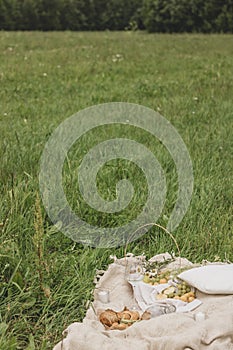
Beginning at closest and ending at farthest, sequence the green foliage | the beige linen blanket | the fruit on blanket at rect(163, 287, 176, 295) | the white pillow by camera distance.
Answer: the beige linen blanket, the white pillow, the fruit on blanket at rect(163, 287, 176, 295), the green foliage

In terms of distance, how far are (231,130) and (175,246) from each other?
7.28ft

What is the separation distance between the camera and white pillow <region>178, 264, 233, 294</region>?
245 centimetres

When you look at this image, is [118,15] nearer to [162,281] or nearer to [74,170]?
[74,170]

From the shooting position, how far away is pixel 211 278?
2504 mm

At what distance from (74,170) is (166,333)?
66.0 inches

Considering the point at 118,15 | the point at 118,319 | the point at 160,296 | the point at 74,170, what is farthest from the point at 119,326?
the point at 118,15

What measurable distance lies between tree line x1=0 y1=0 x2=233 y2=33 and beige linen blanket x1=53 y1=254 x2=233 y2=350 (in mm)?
18113

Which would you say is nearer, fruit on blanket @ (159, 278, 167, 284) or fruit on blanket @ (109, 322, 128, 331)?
fruit on blanket @ (109, 322, 128, 331)

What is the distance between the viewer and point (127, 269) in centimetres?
274

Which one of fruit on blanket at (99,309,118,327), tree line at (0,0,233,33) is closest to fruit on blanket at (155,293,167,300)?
fruit on blanket at (99,309,118,327)

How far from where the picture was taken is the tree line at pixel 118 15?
2039 cm

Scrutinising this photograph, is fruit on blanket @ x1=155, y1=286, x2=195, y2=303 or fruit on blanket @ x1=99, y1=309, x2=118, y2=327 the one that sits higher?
fruit on blanket @ x1=99, y1=309, x2=118, y2=327

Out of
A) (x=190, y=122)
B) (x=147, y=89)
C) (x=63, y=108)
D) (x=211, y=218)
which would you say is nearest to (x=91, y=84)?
(x=147, y=89)

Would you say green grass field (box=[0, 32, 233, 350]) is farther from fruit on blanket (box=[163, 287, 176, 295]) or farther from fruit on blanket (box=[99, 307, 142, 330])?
fruit on blanket (box=[163, 287, 176, 295])
